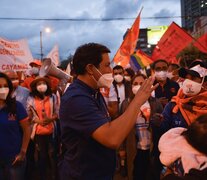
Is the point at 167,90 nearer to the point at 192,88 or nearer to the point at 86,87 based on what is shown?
the point at 192,88

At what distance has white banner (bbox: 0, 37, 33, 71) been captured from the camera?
968 centimetres

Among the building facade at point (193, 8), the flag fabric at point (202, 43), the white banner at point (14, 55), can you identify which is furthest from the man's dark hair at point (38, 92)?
the building facade at point (193, 8)

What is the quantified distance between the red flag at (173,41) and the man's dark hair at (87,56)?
21.5 feet

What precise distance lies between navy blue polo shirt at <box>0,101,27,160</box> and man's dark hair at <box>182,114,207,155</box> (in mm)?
2826

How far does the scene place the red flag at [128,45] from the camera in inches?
438

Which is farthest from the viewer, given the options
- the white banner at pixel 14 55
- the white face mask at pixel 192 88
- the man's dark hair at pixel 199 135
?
the white banner at pixel 14 55

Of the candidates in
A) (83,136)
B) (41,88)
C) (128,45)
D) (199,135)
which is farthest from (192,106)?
(128,45)

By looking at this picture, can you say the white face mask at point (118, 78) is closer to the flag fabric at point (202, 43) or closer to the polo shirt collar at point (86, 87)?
the flag fabric at point (202, 43)

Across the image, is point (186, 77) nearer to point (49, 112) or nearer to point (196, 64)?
point (196, 64)

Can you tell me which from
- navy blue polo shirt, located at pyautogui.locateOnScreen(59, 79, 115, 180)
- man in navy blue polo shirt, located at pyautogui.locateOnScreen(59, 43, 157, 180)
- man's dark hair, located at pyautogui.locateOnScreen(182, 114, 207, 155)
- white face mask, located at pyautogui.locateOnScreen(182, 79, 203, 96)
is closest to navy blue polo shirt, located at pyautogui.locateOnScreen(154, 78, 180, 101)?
white face mask, located at pyautogui.locateOnScreen(182, 79, 203, 96)

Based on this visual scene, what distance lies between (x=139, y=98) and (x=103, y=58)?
1.64 feet

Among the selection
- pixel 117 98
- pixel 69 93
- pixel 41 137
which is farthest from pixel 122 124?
pixel 117 98

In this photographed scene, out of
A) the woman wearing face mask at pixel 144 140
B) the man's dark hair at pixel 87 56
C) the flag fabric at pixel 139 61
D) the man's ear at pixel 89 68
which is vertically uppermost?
the flag fabric at pixel 139 61

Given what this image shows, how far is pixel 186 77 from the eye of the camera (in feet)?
14.8
